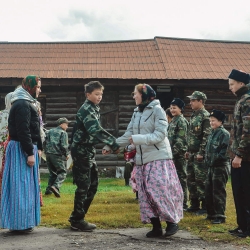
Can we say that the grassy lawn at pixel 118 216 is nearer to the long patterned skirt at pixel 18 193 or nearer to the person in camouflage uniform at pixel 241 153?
the person in camouflage uniform at pixel 241 153

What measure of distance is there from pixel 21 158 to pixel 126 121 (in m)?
9.32

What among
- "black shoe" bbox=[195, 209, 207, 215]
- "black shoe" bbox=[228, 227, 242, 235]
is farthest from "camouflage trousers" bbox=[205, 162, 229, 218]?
"black shoe" bbox=[228, 227, 242, 235]

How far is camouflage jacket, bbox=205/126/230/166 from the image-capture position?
18.8ft

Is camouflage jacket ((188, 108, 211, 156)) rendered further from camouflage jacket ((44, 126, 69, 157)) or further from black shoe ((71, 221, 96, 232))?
camouflage jacket ((44, 126, 69, 157))

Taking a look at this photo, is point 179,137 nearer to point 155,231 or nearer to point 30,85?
point 155,231

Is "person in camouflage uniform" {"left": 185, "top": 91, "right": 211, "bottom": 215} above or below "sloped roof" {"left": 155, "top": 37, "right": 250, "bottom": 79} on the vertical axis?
below

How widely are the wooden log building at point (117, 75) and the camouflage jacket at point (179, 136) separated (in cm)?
689

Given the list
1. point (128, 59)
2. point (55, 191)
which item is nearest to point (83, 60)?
point (128, 59)

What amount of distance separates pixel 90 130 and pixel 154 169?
0.89 m

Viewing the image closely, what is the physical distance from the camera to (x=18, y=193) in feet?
15.7

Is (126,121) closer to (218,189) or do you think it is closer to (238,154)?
(218,189)

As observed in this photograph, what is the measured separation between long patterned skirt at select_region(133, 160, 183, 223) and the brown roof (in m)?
9.12

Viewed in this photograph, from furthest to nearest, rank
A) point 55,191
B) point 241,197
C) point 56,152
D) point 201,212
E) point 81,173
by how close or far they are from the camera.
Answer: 1. point 56,152
2. point 55,191
3. point 201,212
4. point 81,173
5. point 241,197

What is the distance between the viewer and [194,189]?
6.56 m
